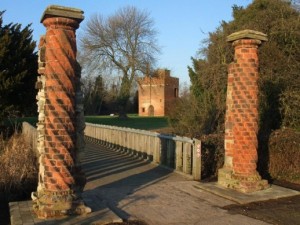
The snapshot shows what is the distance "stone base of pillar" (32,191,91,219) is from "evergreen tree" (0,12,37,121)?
13615 mm

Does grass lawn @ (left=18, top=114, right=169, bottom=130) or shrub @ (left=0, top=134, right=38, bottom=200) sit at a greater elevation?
grass lawn @ (left=18, top=114, right=169, bottom=130)

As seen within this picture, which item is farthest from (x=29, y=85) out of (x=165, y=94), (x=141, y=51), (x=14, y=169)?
(x=165, y=94)

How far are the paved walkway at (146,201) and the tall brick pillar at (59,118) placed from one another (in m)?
0.39

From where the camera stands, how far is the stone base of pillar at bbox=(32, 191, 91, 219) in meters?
7.07

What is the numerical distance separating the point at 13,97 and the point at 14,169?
41.1 ft

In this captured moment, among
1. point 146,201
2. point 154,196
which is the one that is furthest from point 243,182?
point 146,201

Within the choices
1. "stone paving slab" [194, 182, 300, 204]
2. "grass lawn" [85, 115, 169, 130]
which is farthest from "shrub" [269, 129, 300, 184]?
"grass lawn" [85, 115, 169, 130]

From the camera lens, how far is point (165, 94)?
219 ft

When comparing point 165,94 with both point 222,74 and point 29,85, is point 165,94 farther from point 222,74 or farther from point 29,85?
point 222,74

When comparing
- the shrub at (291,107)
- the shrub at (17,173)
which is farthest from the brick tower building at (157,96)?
the shrub at (17,173)

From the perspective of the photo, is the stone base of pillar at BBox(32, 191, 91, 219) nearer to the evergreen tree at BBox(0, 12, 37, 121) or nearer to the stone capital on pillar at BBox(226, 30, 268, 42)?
the stone capital on pillar at BBox(226, 30, 268, 42)

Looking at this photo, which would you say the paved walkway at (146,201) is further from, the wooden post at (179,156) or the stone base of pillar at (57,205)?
the wooden post at (179,156)

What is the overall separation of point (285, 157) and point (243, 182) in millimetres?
2703

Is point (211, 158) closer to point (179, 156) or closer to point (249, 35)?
point (179, 156)
